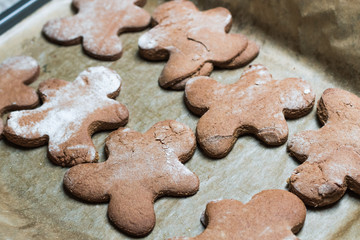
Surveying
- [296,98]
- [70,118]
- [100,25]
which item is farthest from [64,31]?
[296,98]

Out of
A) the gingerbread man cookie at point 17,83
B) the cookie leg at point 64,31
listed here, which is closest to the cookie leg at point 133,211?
the gingerbread man cookie at point 17,83

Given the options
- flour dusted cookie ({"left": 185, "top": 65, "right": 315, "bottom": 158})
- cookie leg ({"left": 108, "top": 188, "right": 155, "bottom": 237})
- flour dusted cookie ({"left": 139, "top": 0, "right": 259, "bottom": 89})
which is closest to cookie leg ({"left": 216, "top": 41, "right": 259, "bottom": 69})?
flour dusted cookie ({"left": 139, "top": 0, "right": 259, "bottom": 89})

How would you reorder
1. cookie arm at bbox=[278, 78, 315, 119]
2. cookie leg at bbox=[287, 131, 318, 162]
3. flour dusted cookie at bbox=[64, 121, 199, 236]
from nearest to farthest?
flour dusted cookie at bbox=[64, 121, 199, 236]
cookie leg at bbox=[287, 131, 318, 162]
cookie arm at bbox=[278, 78, 315, 119]

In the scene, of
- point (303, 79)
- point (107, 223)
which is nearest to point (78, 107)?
point (107, 223)

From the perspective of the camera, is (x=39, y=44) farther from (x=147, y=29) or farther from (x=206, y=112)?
(x=206, y=112)

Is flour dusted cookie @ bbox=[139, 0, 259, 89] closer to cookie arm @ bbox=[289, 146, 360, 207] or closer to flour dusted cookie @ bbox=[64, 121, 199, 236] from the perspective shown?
flour dusted cookie @ bbox=[64, 121, 199, 236]

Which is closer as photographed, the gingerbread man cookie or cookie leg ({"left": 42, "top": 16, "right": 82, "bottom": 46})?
the gingerbread man cookie

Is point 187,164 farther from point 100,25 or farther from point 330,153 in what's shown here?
point 100,25
